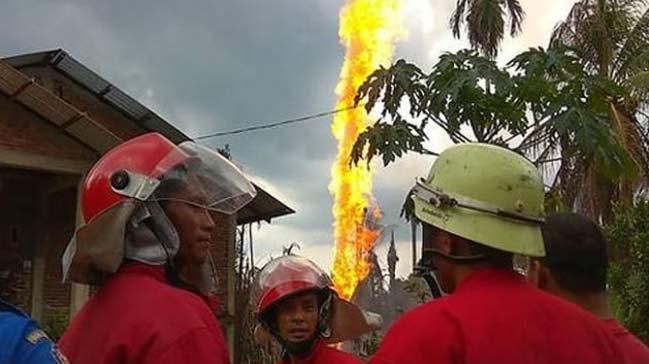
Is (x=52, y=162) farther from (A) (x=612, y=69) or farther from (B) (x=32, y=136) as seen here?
(A) (x=612, y=69)

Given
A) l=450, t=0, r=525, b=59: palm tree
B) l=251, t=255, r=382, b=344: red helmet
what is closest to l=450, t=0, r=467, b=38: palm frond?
l=450, t=0, r=525, b=59: palm tree

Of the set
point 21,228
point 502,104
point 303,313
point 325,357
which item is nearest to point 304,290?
point 303,313

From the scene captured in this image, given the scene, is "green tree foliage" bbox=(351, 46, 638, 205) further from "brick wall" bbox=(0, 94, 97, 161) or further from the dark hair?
the dark hair

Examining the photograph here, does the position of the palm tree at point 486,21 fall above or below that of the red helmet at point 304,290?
above

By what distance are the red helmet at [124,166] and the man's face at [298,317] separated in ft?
5.03

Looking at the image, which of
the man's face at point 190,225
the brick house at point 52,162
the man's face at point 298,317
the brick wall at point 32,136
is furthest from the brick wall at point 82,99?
the man's face at point 190,225

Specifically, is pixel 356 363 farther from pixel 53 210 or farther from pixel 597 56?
pixel 597 56

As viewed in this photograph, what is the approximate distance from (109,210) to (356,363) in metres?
1.87

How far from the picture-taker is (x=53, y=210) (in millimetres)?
13094

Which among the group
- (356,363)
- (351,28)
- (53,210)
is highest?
(351,28)

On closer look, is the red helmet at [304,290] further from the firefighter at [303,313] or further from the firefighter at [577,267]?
the firefighter at [577,267]

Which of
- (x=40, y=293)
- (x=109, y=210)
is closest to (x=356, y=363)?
(x=109, y=210)

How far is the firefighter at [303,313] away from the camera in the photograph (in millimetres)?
4410

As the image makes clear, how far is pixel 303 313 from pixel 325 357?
0.79ft
